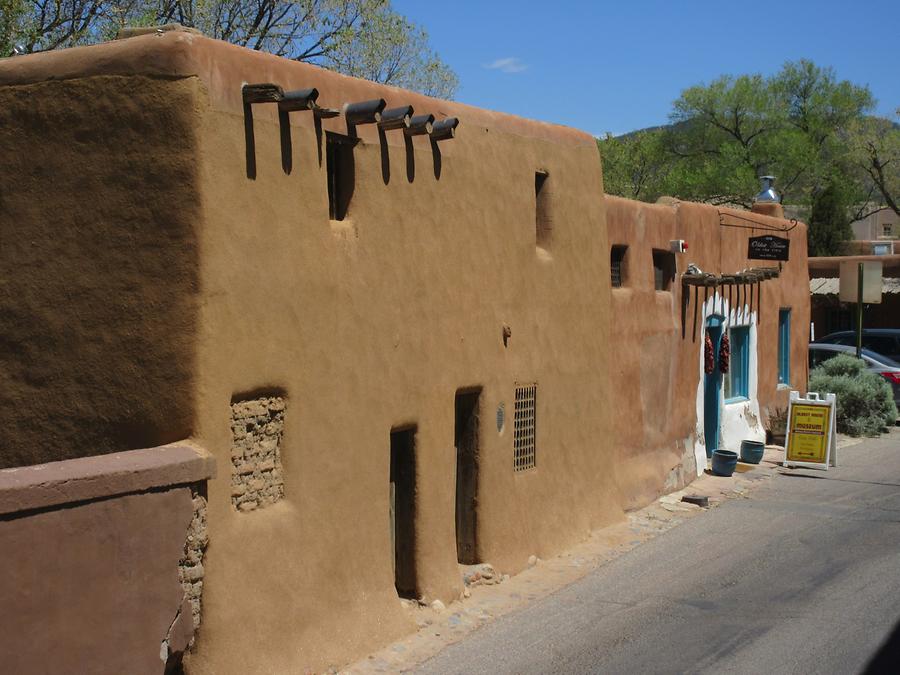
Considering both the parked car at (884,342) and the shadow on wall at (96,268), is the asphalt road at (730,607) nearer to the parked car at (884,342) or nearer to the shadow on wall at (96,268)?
the shadow on wall at (96,268)

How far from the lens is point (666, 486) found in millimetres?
16719

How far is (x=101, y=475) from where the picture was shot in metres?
7.03

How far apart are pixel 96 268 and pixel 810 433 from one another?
46.5ft

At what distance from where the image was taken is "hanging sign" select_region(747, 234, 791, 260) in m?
20.0

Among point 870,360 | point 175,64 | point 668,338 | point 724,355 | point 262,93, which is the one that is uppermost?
point 175,64

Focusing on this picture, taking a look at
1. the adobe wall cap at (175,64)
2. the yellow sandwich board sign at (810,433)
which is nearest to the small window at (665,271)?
the yellow sandwich board sign at (810,433)

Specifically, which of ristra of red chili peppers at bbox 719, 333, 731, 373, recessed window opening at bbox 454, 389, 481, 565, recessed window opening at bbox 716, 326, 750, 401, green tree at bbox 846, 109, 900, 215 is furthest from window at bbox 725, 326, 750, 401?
green tree at bbox 846, 109, 900, 215

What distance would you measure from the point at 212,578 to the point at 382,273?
3.40 m

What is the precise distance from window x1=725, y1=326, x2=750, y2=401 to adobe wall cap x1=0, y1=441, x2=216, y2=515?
14293 mm

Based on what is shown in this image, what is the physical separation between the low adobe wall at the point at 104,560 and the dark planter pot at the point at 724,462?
39.6ft

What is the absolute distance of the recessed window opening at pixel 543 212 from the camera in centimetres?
1359

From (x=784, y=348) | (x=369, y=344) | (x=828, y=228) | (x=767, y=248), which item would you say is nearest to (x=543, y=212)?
(x=369, y=344)

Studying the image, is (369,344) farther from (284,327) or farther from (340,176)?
(340,176)

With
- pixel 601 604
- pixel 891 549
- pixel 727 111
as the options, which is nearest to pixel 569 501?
pixel 601 604
